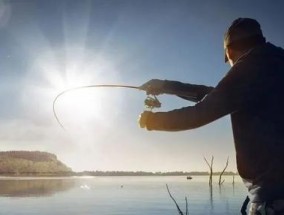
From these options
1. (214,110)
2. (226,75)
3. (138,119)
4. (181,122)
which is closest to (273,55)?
(226,75)

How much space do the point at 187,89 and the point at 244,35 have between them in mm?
1342

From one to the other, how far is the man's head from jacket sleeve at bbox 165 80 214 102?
1.19 meters

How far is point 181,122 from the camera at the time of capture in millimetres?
3467

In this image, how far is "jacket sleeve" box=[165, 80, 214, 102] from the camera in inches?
194

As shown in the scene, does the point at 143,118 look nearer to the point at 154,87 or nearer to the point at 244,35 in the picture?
the point at 244,35

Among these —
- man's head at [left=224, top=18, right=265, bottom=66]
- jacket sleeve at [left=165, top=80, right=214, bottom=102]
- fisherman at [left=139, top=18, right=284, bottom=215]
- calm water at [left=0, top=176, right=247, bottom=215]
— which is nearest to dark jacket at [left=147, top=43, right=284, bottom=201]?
fisherman at [left=139, top=18, right=284, bottom=215]

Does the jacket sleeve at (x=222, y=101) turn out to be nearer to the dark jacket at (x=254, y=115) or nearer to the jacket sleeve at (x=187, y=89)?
the dark jacket at (x=254, y=115)

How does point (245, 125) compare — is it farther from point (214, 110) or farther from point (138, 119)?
point (138, 119)

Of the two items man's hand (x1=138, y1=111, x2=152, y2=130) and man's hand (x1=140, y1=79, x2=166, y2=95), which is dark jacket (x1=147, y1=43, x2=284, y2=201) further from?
man's hand (x1=140, y1=79, x2=166, y2=95)

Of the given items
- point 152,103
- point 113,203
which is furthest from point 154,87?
point 113,203

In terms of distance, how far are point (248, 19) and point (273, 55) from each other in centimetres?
39

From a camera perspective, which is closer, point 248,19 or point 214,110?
point 214,110

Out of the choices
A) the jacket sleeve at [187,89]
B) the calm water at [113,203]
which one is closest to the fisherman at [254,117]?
the jacket sleeve at [187,89]

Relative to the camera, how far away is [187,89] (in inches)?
195
